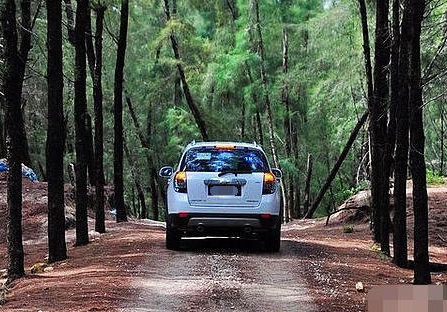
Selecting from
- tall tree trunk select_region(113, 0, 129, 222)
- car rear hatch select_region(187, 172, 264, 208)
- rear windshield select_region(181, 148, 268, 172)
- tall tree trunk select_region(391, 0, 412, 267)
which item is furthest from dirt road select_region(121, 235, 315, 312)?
tall tree trunk select_region(113, 0, 129, 222)

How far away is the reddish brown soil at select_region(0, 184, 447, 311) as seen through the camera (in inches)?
330

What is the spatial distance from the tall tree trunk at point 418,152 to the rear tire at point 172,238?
4.37 metres

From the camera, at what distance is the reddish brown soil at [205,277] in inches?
330

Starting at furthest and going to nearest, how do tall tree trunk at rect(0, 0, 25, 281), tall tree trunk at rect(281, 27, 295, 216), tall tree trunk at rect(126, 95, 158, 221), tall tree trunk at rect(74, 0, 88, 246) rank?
tall tree trunk at rect(126, 95, 158, 221) < tall tree trunk at rect(281, 27, 295, 216) < tall tree trunk at rect(74, 0, 88, 246) < tall tree trunk at rect(0, 0, 25, 281)

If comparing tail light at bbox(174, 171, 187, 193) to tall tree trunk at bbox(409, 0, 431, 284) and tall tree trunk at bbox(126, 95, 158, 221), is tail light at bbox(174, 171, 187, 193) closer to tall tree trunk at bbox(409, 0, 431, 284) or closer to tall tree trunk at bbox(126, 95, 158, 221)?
tall tree trunk at bbox(409, 0, 431, 284)

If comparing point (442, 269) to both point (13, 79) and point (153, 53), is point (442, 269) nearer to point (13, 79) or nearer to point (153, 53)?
point (13, 79)

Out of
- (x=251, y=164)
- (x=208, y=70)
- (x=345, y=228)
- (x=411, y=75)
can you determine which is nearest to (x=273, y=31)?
(x=208, y=70)

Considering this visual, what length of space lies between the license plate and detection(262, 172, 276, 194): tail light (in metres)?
0.45

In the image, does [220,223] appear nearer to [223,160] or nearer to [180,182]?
[180,182]

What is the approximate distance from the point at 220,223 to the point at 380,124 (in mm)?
4961

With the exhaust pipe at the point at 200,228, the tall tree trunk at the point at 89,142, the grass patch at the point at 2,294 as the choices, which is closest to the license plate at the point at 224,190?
the exhaust pipe at the point at 200,228

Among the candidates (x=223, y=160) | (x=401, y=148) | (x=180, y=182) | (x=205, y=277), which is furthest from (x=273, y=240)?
(x=205, y=277)

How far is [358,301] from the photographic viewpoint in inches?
344

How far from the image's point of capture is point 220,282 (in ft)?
31.8
